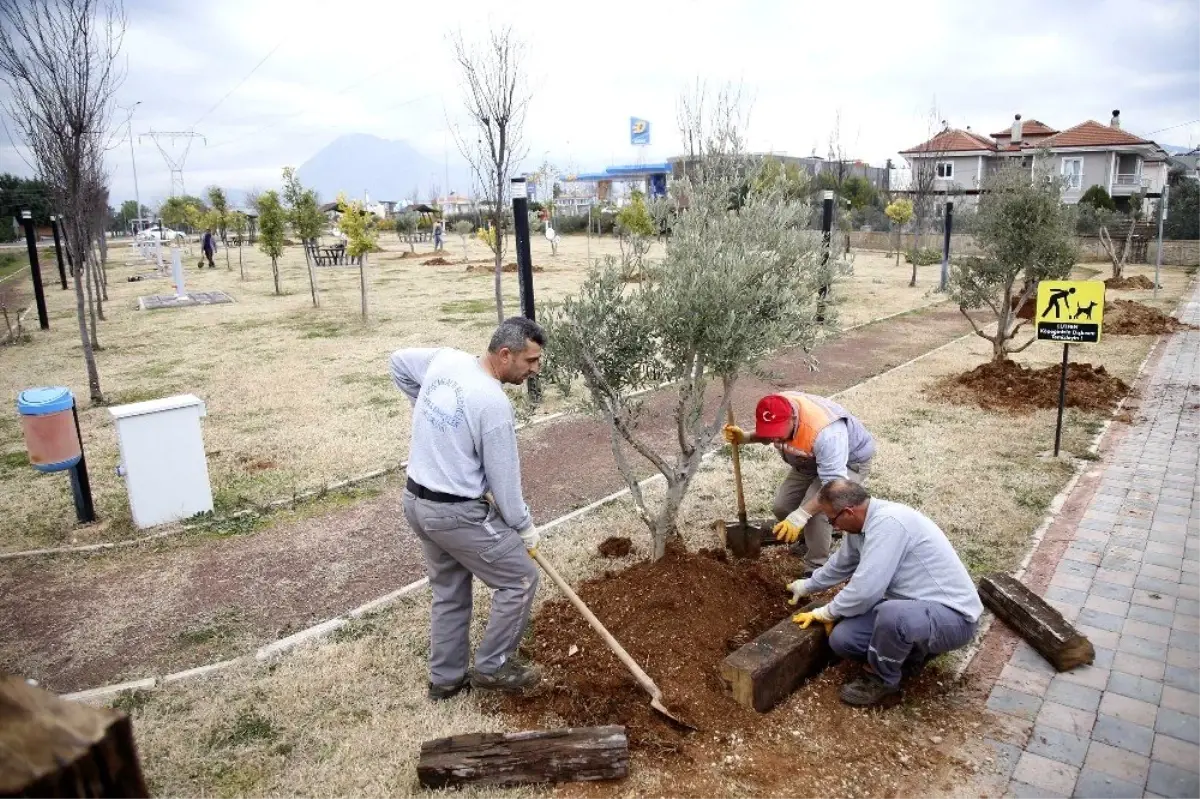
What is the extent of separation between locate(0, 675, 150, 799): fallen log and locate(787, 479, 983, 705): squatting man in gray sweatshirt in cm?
343

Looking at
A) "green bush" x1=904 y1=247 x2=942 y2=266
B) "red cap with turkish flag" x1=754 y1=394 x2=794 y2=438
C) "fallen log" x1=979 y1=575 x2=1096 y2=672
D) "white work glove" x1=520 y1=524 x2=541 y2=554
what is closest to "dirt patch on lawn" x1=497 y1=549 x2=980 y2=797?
"fallen log" x1=979 y1=575 x2=1096 y2=672

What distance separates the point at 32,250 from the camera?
56.3 ft

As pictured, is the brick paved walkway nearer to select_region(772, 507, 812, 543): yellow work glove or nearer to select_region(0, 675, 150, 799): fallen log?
select_region(772, 507, 812, 543): yellow work glove

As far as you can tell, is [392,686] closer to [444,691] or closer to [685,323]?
[444,691]

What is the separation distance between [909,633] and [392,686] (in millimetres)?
2684

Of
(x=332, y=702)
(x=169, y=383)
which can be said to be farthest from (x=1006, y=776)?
(x=169, y=383)

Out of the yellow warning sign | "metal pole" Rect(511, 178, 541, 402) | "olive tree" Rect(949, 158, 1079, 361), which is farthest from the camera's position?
"olive tree" Rect(949, 158, 1079, 361)

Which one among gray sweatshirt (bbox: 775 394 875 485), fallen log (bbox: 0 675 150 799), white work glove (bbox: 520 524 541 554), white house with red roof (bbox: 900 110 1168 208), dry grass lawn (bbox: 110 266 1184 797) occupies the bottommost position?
dry grass lawn (bbox: 110 266 1184 797)

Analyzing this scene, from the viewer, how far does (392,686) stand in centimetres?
430

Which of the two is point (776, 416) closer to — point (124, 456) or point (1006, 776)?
point (1006, 776)

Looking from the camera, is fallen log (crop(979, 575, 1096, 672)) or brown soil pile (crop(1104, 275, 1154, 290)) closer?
A: fallen log (crop(979, 575, 1096, 672))

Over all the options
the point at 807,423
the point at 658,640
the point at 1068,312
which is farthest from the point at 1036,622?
the point at 1068,312

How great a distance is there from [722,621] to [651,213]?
9.10 ft

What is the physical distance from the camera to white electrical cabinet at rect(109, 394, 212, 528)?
6.47 m
